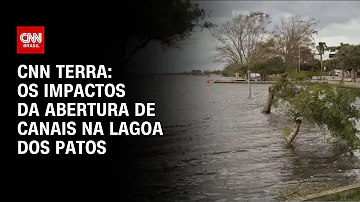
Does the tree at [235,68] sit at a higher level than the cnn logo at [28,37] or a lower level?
higher

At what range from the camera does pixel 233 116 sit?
2002cm

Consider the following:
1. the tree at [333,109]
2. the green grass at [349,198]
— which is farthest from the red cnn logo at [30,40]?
the tree at [333,109]

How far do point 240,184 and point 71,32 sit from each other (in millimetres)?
3869

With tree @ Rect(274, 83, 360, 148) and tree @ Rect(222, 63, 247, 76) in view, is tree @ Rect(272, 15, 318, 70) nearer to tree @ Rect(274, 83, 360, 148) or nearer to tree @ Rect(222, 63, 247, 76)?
tree @ Rect(222, 63, 247, 76)

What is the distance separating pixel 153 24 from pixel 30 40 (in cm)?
351

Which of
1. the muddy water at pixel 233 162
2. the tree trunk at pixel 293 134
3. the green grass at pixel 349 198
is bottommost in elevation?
the muddy water at pixel 233 162

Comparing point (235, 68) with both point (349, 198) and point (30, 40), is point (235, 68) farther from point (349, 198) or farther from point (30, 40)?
point (30, 40)

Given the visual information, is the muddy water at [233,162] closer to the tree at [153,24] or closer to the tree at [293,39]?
the tree at [153,24]

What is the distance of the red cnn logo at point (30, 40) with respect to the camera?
5449 mm

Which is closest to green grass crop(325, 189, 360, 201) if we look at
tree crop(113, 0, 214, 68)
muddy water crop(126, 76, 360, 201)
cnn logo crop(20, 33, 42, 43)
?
muddy water crop(126, 76, 360, 201)

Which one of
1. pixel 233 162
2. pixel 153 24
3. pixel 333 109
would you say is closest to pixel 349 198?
pixel 233 162

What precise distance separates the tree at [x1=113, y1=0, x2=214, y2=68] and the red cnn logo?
5.03ft

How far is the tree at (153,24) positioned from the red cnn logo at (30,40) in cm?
153

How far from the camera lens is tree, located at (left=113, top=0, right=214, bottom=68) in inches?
296
